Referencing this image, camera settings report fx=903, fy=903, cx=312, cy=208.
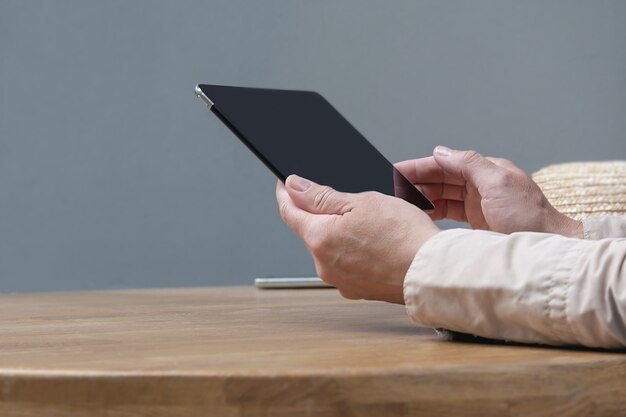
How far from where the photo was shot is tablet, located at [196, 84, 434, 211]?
2.99ft

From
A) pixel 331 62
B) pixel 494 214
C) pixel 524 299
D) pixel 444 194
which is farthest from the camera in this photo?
pixel 331 62

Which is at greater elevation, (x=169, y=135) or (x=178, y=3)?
(x=178, y=3)

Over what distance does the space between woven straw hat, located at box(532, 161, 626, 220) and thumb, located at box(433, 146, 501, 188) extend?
755mm

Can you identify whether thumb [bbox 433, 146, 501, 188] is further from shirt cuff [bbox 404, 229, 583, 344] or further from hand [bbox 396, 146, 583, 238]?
shirt cuff [bbox 404, 229, 583, 344]

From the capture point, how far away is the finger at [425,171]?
116cm

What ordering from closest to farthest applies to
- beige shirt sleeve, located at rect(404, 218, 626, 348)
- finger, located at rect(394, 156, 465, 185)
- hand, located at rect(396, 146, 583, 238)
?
1. beige shirt sleeve, located at rect(404, 218, 626, 348)
2. hand, located at rect(396, 146, 583, 238)
3. finger, located at rect(394, 156, 465, 185)

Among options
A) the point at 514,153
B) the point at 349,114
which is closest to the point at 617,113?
the point at 514,153

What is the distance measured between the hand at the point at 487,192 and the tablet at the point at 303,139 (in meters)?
0.08

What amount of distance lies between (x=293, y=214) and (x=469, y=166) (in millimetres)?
333

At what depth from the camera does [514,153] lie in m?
3.36

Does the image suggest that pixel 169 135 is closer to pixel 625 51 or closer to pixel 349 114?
pixel 349 114

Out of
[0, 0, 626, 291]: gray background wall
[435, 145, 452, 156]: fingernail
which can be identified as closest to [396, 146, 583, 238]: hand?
[435, 145, 452, 156]: fingernail

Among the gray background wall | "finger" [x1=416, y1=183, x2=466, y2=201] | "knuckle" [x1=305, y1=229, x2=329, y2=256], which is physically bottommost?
the gray background wall

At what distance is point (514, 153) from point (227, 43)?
1.14 meters
